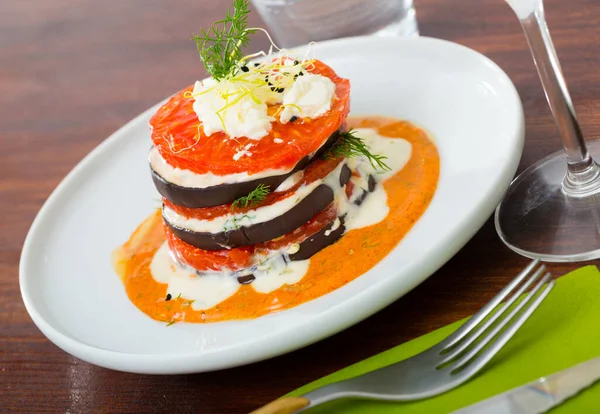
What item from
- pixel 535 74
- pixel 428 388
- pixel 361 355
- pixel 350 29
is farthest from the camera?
pixel 350 29

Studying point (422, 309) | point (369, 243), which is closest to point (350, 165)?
point (369, 243)

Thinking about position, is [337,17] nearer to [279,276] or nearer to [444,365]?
[279,276]

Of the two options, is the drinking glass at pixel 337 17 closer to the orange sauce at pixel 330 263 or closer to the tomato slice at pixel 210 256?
the orange sauce at pixel 330 263

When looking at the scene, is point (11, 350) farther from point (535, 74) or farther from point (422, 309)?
point (535, 74)

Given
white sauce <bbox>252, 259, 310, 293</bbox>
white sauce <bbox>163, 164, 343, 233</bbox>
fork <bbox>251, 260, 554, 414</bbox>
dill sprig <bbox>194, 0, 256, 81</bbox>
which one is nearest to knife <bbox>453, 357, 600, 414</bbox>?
fork <bbox>251, 260, 554, 414</bbox>

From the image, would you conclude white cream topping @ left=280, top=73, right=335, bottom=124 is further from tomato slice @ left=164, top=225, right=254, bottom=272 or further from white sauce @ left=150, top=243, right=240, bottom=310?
white sauce @ left=150, top=243, right=240, bottom=310

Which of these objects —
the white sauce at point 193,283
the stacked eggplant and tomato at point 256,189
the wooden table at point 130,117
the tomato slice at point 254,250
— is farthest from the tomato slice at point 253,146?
the wooden table at point 130,117

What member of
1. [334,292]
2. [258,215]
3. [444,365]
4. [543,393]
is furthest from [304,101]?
[543,393]
